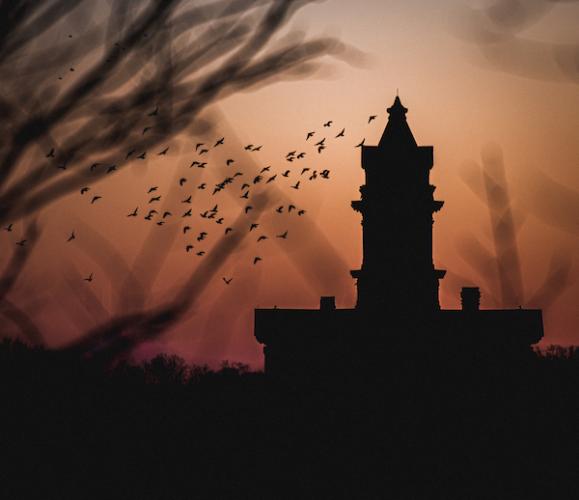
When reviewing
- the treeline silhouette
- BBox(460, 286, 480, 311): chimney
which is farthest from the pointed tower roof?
the treeline silhouette

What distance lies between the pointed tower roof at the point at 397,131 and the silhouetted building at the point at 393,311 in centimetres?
4

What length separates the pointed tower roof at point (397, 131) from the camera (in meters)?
32.0

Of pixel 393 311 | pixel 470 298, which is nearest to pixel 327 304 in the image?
pixel 393 311

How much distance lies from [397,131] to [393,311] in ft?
21.7

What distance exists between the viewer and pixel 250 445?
20.1 m

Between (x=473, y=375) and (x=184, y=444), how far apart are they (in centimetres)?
1247

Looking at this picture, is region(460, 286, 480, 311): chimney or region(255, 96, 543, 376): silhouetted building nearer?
region(255, 96, 543, 376): silhouetted building

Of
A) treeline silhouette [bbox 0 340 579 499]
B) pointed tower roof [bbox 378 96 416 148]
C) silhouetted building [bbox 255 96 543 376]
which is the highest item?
pointed tower roof [bbox 378 96 416 148]

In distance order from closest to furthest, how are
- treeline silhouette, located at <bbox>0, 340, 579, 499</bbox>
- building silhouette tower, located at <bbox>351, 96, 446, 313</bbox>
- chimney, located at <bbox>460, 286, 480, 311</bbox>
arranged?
treeline silhouette, located at <bbox>0, 340, 579, 499</bbox>
chimney, located at <bbox>460, 286, 480, 311</bbox>
building silhouette tower, located at <bbox>351, 96, 446, 313</bbox>

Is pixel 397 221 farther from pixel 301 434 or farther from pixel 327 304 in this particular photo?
pixel 301 434

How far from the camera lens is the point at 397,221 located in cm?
3225

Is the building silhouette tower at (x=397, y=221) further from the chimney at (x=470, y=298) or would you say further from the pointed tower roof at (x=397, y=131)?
the chimney at (x=470, y=298)

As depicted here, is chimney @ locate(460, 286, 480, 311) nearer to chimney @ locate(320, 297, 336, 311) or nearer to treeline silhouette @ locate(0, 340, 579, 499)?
treeline silhouette @ locate(0, 340, 579, 499)

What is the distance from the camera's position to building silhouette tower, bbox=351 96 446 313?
104 feet
